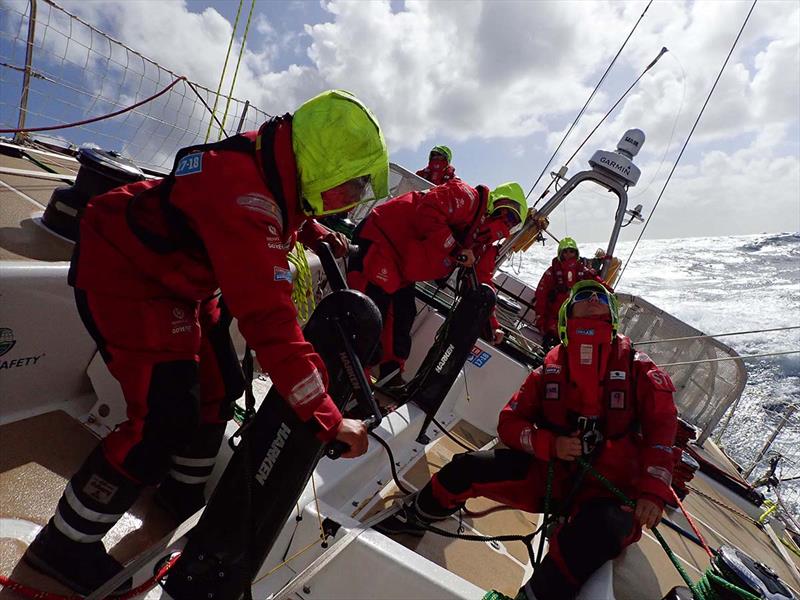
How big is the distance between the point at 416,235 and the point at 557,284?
358cm

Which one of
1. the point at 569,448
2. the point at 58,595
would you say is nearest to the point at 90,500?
the point at 58,595

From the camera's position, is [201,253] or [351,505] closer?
[201,253]

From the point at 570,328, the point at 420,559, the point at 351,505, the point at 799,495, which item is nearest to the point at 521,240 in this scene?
the point at 570,328

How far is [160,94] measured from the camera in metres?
5.02

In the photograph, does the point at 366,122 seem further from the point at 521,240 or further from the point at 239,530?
the point at 521,240

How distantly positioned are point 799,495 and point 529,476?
9119 mm

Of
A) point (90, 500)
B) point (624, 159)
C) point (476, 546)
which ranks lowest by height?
point (476, 546)

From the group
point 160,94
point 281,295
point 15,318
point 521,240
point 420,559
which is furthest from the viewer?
point 521,240

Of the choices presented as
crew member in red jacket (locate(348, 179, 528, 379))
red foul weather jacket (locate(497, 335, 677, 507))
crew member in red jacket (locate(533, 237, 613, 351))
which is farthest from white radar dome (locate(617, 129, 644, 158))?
red foul weather jacket (locate(497, 335, 677, 507))

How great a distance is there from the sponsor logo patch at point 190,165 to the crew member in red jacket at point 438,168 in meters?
5.70

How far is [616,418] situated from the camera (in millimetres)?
2291

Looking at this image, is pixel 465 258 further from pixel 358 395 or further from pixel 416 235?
pixel 358 395

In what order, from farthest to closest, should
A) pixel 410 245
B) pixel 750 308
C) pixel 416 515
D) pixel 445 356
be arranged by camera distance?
pixel 750 308
pixel 410 245
pixel 445 356
pixel 416 515

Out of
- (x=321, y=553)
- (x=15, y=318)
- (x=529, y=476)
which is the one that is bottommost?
(x=321, y=553)
